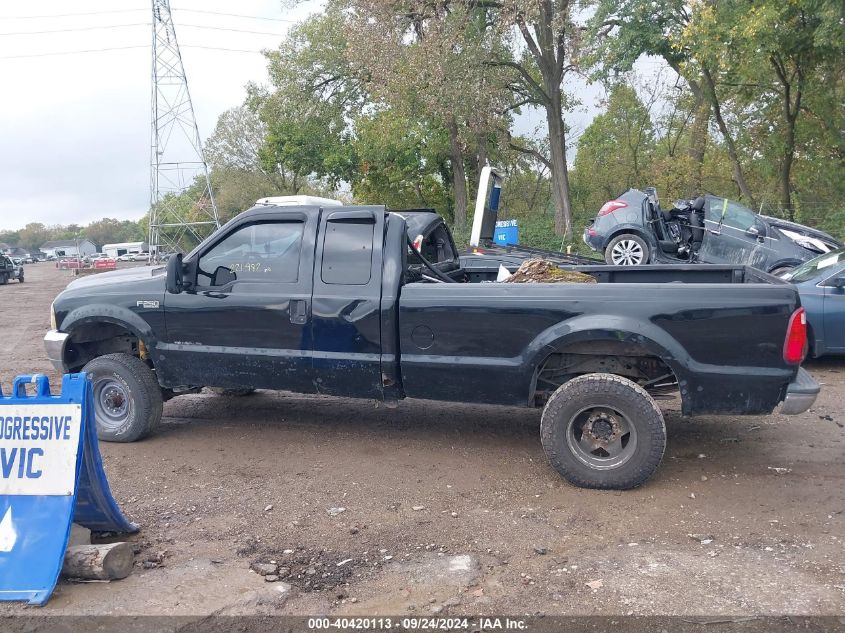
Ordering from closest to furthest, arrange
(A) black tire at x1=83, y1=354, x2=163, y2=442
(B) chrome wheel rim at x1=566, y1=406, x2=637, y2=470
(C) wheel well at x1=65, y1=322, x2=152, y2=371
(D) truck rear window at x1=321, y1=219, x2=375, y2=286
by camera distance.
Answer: (B) chrome wheel rim at x1=566, y1=406, x2=637, y2=470
(D) truck rear window at x1=321, y1=219, x2=375, y2=286
(A) black tire at x1=83, y1=354, x2=163, y2=442
(C) wheel well at x1=65, y1=322, x2=152, y2=371

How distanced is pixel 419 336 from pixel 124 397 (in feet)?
8.79

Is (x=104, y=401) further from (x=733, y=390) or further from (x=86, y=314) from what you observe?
(x=733, y=390)

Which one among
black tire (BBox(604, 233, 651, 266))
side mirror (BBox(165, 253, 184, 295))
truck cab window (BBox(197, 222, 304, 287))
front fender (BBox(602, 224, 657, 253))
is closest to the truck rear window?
truck cab window (BBox(197, 222, 304, 287))

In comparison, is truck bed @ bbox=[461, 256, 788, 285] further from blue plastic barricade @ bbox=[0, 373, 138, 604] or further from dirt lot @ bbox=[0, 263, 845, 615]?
blue plastic barricade @ bbox=[0, 373, 138, 604]

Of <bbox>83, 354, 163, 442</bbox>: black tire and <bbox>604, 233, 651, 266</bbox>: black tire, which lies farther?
<bbox>604, 233, 651, 266</bbox>: black tire

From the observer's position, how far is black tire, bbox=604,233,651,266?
12680 mm

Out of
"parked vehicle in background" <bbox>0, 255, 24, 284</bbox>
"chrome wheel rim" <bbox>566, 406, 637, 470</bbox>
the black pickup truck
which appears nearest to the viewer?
the black pickup truck

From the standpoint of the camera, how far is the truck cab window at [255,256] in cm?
566

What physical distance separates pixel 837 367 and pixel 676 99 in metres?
23.2

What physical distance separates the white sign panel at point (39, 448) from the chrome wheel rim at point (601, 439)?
120 inches

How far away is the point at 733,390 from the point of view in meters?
4.74

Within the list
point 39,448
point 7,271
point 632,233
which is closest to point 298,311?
point 39,448

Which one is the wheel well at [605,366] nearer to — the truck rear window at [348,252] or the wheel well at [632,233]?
the truck rear window at [348,252]

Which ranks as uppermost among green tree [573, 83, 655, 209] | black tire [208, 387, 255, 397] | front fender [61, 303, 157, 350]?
green tree [573, 83, 655, 209]
